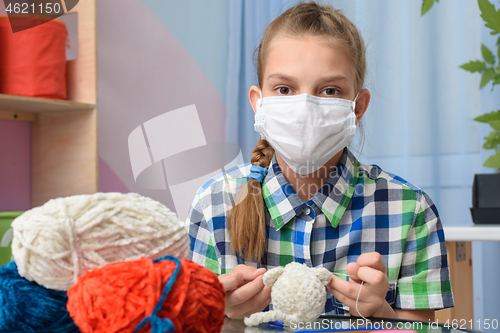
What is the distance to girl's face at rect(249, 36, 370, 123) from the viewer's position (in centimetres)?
75

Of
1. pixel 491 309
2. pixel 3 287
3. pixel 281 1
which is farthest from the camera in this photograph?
pixel 281 1

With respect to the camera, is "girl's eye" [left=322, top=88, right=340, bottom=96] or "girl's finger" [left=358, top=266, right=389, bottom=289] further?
"girl's eye" [left=322, top=88, right=340, bottom=96]

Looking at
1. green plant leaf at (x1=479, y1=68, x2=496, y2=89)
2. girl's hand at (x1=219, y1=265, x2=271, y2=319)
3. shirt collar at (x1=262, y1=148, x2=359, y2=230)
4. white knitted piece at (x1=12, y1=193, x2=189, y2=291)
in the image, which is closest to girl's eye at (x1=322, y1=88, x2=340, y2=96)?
shirt collar at (x1=262, y1=148, x2=359, y2=230)

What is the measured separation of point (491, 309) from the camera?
1415 mm

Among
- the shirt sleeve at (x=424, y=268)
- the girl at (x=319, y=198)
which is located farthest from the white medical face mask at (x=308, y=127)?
the shirt sleeve at (x=424, y=268)

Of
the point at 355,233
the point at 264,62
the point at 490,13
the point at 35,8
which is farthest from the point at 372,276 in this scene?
the point at 35,8

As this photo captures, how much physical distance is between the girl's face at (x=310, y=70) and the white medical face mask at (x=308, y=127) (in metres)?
0.02

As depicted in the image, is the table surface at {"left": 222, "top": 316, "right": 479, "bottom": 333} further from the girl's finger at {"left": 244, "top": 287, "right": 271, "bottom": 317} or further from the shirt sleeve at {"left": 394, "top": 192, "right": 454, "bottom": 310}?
the shirt sleeve at {"left": 394, "top": 192, "right": 454, "bottom": 310}

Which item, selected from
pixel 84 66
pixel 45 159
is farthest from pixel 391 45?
pixel 45 159

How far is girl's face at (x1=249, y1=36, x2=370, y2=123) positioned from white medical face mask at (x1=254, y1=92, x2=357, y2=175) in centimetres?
2

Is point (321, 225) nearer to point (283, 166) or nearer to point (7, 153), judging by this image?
point (283, 166)

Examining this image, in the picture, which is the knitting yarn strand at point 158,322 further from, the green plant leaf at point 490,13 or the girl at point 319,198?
the green plant leaf at point 490,13

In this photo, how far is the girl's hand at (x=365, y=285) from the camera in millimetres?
514

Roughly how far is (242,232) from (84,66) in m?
0.70
